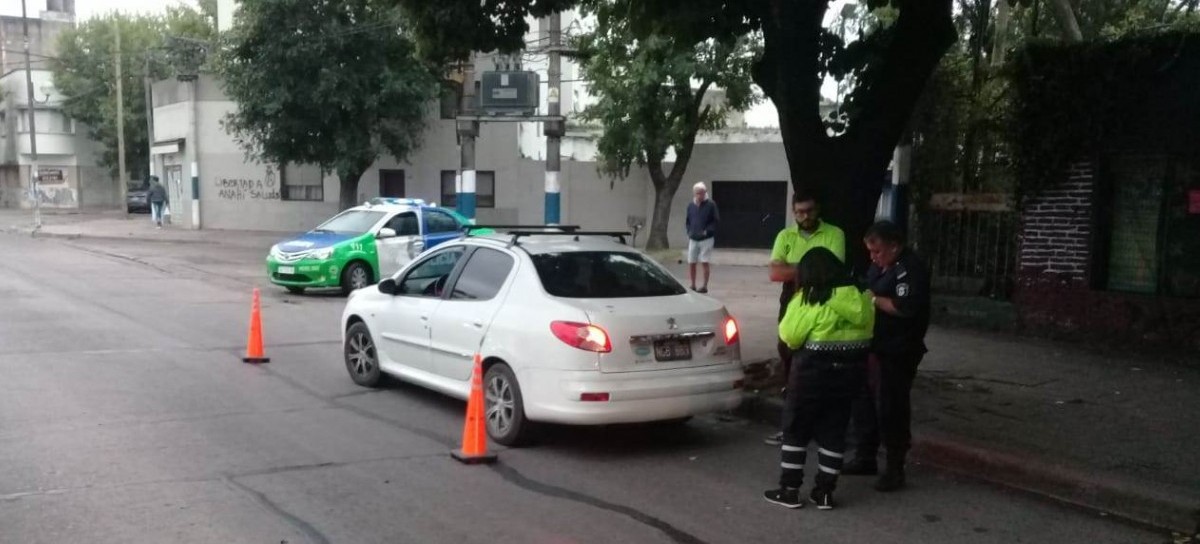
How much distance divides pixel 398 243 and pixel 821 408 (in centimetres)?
1202

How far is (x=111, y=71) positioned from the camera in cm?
4875

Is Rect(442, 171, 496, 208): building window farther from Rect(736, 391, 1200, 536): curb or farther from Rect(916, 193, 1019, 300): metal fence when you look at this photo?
Rect(736, 391, 1200, 536): curb

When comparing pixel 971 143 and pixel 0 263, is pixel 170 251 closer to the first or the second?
pixel 0 263

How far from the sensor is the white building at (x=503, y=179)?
87.6 ft

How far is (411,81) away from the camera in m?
27.0

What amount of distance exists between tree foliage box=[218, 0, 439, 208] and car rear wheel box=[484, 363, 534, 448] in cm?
1909

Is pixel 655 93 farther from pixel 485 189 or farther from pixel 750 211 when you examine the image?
pixel 485 189

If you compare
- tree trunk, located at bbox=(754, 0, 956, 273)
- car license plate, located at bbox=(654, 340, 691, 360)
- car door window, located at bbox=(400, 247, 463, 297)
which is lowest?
car license plate, located at bbox=(654, 340, 691, 360)

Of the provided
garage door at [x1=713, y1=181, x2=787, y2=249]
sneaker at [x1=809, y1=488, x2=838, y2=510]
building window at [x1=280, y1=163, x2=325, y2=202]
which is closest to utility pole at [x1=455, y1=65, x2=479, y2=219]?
garage door at [x1=713, y1=181, x2=787, y2=249]

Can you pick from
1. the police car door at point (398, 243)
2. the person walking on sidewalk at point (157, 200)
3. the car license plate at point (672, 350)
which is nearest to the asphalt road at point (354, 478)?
the car license plate at point (672, 350)

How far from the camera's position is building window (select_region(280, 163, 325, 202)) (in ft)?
105

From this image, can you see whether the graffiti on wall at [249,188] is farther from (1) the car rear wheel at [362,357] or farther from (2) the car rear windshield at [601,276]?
(2) the car rear windshield at [601,276]

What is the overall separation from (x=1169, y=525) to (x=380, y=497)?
179 inches

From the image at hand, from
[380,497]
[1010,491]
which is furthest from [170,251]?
[1010,491]
